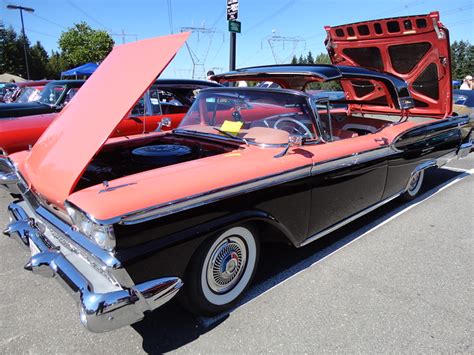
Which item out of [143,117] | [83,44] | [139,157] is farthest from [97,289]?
[83,44]

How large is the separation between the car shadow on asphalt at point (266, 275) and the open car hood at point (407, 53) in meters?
1.35

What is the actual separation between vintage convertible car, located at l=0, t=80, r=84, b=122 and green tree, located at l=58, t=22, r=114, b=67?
121 feet

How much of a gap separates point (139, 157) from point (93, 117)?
442 mm

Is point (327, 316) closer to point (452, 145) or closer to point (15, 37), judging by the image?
point (452, 145)

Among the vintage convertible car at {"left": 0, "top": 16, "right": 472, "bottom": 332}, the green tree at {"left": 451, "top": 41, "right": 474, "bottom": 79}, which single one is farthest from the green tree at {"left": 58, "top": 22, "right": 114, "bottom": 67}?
the green tree at {"left": 451, "top": 41, "right": 474, "bottom": 79}

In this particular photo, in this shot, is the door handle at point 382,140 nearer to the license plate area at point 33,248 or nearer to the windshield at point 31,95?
the license plate area at point 33,248

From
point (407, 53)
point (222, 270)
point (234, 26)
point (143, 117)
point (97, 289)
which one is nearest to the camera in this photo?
point (97, 289)

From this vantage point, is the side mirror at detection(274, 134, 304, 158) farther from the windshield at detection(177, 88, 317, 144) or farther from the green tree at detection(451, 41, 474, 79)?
the green tree at detection(451, 41, 474, 79)

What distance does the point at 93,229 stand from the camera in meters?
1.78

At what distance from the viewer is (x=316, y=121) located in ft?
9.43

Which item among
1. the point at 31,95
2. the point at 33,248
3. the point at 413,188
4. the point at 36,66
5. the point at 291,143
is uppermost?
the point at 36,66

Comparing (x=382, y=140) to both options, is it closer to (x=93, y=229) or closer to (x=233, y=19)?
(x=93, y=229)

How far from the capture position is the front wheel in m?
2.10

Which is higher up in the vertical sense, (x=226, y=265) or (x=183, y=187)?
(x=183, y=187)
